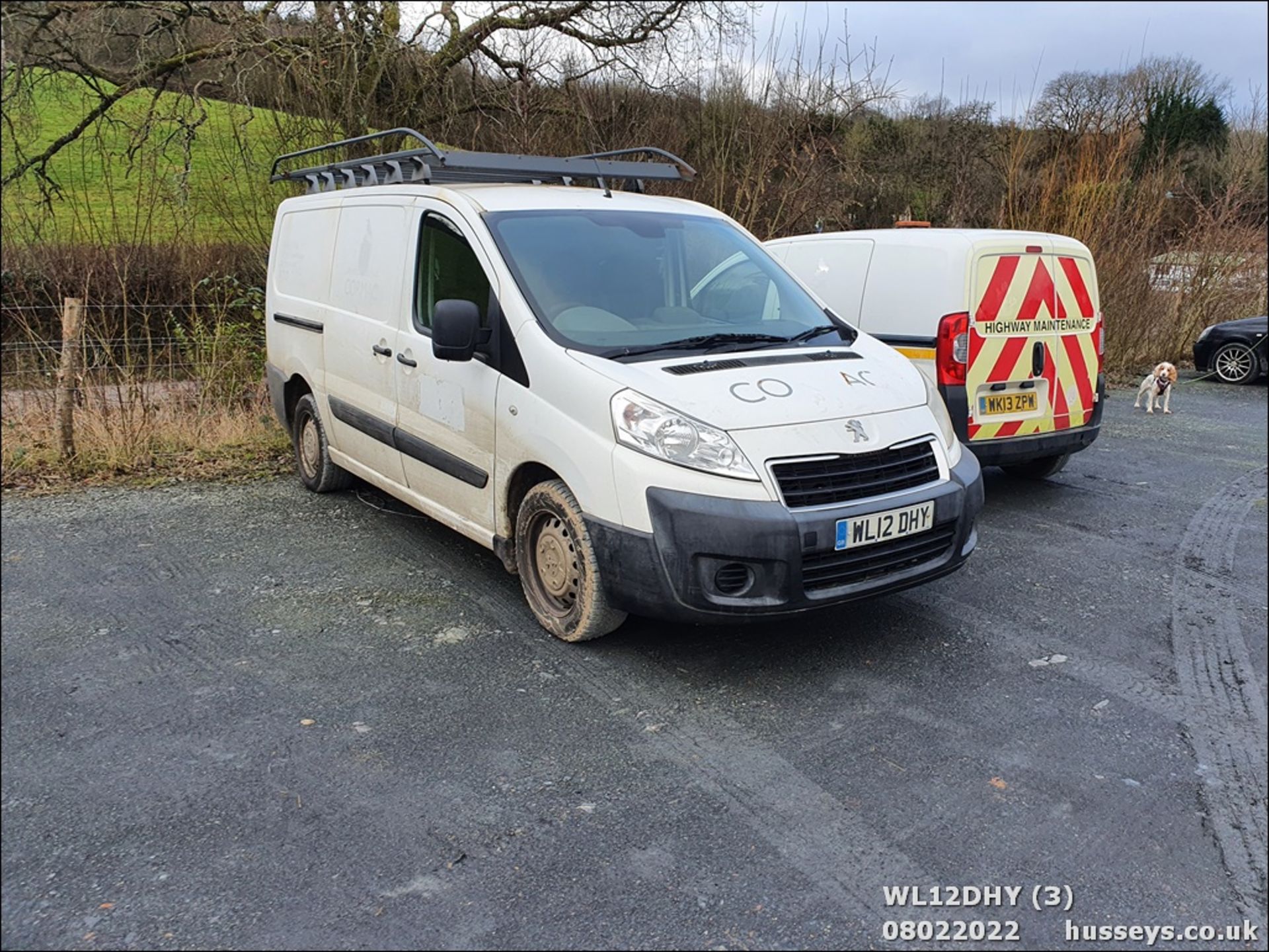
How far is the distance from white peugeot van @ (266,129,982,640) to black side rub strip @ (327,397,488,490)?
17 mm

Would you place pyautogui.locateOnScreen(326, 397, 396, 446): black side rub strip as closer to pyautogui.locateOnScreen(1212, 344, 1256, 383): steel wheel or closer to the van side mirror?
the van side mirror

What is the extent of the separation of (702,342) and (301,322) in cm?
315

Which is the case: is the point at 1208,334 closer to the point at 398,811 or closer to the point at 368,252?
the point at 368,252

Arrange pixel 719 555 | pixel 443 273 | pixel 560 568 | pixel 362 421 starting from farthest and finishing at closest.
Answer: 1. pixel 362 421
2. pixel 443 273
3. pixel 560 568
4. pixel 719 555

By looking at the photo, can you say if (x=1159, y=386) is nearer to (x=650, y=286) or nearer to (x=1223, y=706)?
(x=1223, y=706)

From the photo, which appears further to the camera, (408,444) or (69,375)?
(69,375)

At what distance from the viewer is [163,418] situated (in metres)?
7.45

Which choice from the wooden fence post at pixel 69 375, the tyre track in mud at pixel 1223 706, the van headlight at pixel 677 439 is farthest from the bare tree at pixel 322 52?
the tyre track in mud at pixel 1223 706

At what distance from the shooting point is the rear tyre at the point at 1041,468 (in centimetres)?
732

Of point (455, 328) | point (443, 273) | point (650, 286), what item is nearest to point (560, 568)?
point (455, 328)

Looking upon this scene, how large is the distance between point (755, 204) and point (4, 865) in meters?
10.7

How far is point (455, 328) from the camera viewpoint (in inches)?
168

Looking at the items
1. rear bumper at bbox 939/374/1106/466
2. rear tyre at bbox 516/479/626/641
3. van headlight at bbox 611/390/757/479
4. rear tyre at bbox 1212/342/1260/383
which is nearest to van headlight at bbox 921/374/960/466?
van headlight at bbox 611/390/757/479

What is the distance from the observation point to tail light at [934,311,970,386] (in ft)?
19.9
